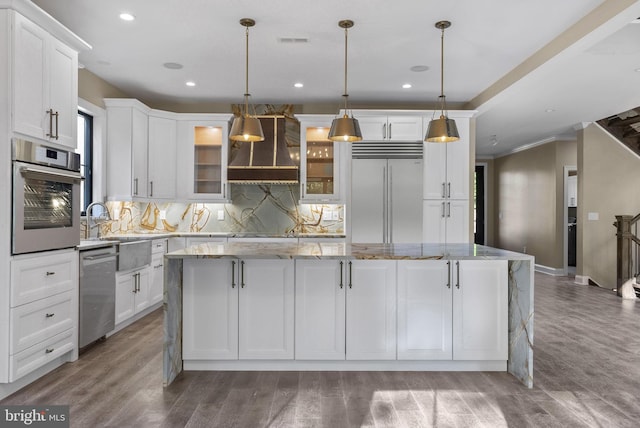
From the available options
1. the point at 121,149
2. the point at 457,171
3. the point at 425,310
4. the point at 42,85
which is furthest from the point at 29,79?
the point at 457,171

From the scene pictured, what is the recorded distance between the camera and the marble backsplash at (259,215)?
5.82 m

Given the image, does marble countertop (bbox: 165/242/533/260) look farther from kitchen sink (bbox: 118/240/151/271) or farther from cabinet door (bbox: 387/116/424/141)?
cabinet door (bbox: 387/116/424/141)

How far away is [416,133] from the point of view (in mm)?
5250

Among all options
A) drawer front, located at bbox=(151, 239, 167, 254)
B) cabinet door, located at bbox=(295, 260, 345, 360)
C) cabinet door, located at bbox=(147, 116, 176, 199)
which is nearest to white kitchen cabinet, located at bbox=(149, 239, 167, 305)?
drawer front, located at bbox=(151, 239, 167, 254)

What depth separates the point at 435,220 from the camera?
5242 mm

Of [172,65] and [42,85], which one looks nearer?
[42,85]

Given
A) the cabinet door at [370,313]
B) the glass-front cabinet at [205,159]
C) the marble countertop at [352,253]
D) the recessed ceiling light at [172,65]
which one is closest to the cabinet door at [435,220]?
the marble countertop at [352,253]

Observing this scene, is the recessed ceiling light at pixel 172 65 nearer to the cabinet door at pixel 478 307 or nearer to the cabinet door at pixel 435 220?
the cabinet door at pixel 435 220

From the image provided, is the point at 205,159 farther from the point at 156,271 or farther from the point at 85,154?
the point at 156,271

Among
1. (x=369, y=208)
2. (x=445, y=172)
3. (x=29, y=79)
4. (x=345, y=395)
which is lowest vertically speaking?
(x=345, y=395)

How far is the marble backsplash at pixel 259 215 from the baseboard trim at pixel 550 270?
463 cm

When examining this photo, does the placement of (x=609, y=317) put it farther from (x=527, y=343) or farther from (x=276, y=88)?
(x=276, y=88)

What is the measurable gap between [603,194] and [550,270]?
1798 mm

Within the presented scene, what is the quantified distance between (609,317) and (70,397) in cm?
532
